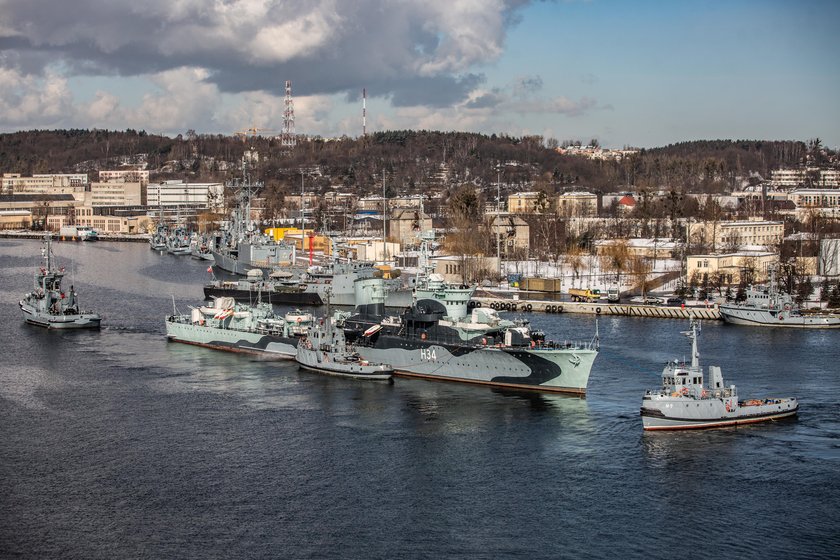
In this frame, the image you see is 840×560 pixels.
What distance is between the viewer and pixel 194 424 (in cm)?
2967

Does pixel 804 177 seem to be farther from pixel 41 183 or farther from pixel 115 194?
pixel 41 183

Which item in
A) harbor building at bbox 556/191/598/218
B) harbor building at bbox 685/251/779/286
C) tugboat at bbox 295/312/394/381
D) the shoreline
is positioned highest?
harbor building at bbox 556/191/598/218

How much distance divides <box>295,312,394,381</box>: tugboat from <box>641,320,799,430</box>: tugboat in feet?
34.2

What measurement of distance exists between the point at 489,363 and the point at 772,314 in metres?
18.9

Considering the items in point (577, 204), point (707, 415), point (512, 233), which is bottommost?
point (707, 415)

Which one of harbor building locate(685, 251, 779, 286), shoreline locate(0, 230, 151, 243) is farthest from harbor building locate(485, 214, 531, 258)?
shoreline locate(0, 230, 151, 243)

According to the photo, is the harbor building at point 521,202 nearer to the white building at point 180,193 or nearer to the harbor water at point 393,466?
the white building at point 180,193

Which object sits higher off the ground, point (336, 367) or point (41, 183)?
point (41, 183)

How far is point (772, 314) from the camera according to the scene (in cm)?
4756

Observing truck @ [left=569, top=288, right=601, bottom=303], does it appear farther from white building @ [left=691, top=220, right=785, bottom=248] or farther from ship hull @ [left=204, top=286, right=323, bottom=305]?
white building @ [left=691, top=220, right=785, bottom=248]

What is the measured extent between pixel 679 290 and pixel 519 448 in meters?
31.8

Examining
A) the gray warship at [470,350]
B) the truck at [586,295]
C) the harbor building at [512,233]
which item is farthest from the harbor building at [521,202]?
the gray warship at [470,350]

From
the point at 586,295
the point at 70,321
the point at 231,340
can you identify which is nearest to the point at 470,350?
the point at 231,340

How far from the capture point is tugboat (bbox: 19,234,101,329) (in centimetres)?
4731
